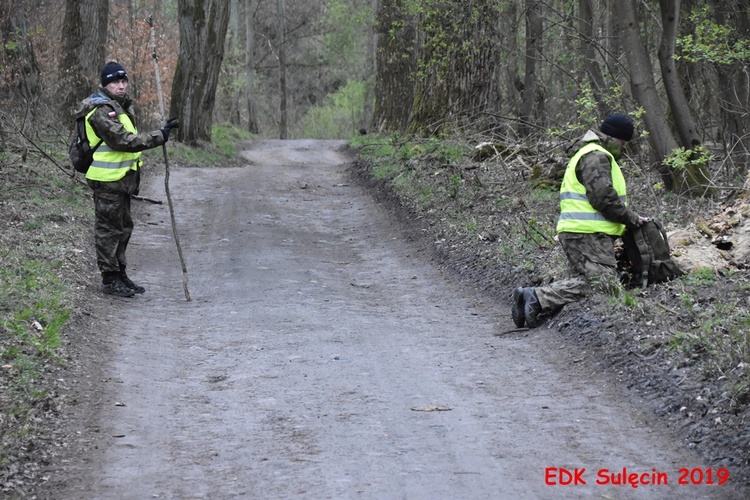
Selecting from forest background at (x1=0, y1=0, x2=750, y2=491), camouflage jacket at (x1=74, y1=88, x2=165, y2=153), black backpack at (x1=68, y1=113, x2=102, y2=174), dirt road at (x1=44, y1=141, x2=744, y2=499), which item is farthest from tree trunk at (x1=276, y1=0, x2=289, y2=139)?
camouflage jacket at (x1=74, y1=88, x2=165, y2=153)

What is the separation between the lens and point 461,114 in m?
Result: 17.8

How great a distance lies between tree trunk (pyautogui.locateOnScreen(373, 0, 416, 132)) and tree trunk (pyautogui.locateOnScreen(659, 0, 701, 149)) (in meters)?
13.2

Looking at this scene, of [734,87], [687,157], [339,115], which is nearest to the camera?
[687,157]

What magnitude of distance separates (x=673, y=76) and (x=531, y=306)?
5.45 metres

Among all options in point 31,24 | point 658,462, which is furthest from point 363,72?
point 658,462

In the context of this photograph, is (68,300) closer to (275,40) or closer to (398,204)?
(398,204)

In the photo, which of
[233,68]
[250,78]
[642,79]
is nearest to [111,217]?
[642,79]

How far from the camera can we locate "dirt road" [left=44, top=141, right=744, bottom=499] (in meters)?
4.88

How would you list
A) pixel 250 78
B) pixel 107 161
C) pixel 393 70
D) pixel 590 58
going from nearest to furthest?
pixel 107 161 → pixel 590 58 → pixel 393 70 → pixel 250 78

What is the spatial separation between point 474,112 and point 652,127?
6.08 meters

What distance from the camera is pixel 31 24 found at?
17.8 m

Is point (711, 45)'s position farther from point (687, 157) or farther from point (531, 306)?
point (531, 306)

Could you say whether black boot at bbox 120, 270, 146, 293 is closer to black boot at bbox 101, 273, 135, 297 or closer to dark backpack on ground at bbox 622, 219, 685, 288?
black boot at bbox 101, 273, 135, 297

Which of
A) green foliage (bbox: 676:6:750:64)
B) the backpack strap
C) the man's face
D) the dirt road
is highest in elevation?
green foliage (bbox: 676:6:750:64)
